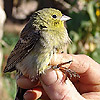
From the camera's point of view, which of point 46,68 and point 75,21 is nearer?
point 46,68

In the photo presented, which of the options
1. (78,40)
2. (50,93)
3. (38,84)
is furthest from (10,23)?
(50,93)

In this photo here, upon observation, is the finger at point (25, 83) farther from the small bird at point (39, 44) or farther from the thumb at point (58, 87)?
the thumb at point (58, 87)

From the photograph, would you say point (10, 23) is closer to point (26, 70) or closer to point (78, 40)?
point (78, 40)

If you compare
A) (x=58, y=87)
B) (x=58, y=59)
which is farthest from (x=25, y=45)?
(x=58, y=87)

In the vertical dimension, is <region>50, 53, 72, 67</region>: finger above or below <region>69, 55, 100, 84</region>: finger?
above

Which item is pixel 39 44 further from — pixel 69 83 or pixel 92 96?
pixel 92 96

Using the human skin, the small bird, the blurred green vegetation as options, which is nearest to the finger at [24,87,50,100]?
the human skin

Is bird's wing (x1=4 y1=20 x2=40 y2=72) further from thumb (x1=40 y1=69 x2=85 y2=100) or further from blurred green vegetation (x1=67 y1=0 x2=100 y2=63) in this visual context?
blurred green vegetation (x1=67 y1=0 x2=100 y2=63)

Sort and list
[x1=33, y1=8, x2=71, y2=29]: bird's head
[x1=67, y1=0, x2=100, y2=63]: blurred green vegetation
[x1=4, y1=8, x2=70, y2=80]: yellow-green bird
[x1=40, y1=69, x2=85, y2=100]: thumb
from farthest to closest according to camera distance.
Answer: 1. [x1=67, y1=0, x2=100, y2=63]: blurred green vegetation
2. [x1=33, y1=8, x2=71, y2=29]: bird's head
3. [x1=4, y1=8, x2=70, y2=80]: yellow-green bird
4. [x1=40, y1=69, x2=85, y2=100]: thumb
